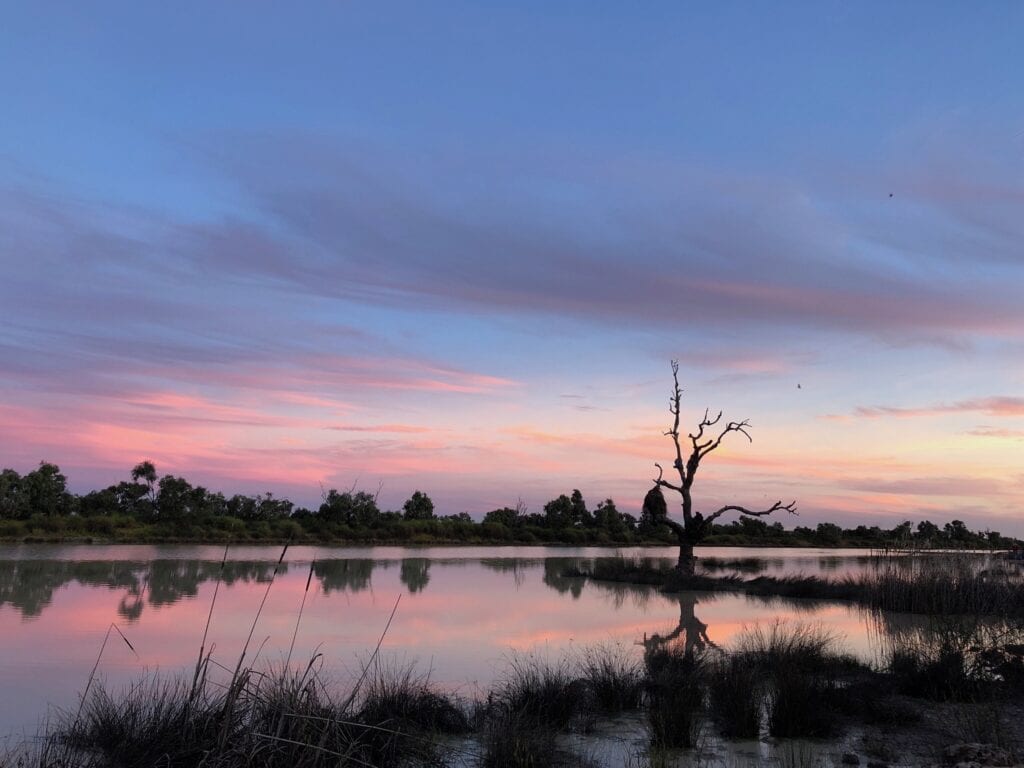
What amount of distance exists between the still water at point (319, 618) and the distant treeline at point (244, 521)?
22.5 ft

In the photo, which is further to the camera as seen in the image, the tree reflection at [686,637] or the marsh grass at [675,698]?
the tree reflection at [686,637]

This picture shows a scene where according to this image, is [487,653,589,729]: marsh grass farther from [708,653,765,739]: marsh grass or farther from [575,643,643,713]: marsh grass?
[708,653,765,739]: marsh grass

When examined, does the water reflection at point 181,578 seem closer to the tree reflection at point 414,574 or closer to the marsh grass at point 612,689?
the tree reflection at point 414,574

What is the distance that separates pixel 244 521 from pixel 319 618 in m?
39.9

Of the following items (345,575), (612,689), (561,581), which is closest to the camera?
(612,689)

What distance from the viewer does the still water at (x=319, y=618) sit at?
32.1 ft

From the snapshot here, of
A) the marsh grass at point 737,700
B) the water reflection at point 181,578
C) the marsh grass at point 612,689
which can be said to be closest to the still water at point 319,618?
the water reflection at point 181,578

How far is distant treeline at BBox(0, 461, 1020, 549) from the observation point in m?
41.2

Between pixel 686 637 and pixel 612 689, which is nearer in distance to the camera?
pixel 612 689

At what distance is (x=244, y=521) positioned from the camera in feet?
170

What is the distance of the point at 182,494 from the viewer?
52906 mm

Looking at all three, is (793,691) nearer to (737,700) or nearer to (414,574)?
(737,700)

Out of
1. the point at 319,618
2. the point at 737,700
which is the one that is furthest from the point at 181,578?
the point at 737,700

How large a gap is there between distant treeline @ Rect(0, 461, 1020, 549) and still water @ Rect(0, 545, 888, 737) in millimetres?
6865
